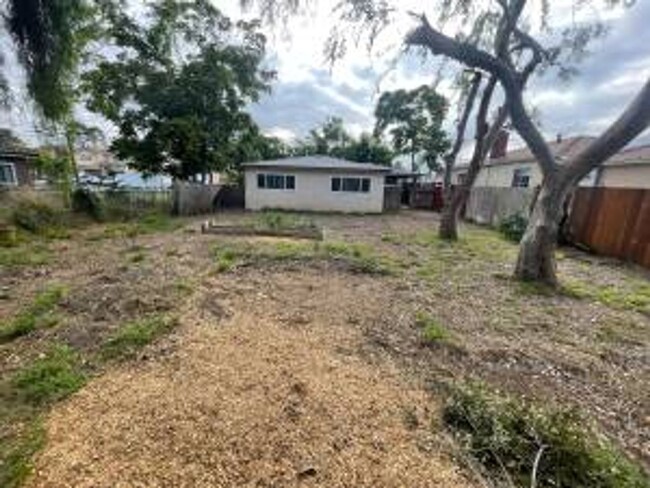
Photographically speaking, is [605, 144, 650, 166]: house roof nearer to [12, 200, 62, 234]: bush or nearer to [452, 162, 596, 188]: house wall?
[452, 162, 596, 188]: house wall

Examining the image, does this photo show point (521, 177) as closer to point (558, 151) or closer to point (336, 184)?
point (558, 151)

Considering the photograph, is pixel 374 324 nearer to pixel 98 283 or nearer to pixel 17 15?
pixel 98 283

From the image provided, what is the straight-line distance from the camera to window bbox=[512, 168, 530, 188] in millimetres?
20344

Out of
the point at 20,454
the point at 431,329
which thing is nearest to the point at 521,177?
the point at 431,329

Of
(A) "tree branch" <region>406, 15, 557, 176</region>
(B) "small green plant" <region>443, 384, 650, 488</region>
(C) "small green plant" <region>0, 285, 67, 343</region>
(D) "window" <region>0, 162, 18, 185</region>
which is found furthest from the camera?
(D) "window" <region>0, 162, 18, 185</region>

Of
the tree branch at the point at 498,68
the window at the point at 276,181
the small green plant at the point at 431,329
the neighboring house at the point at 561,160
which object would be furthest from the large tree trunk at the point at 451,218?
the window at the point at 276,181

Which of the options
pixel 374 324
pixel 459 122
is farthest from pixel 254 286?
pixel 459 122

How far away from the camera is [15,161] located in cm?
1678

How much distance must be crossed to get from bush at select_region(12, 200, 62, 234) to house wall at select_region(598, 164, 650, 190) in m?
17.5

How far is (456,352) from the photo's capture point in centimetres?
405

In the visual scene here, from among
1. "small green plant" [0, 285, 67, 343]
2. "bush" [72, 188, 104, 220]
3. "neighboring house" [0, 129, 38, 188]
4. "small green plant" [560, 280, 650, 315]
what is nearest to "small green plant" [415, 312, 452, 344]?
"small green plant" [560, 280, 650, 315]

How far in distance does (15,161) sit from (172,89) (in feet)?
23.1

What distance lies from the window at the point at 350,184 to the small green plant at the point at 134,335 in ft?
50.1

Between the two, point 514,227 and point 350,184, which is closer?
point 514,227
